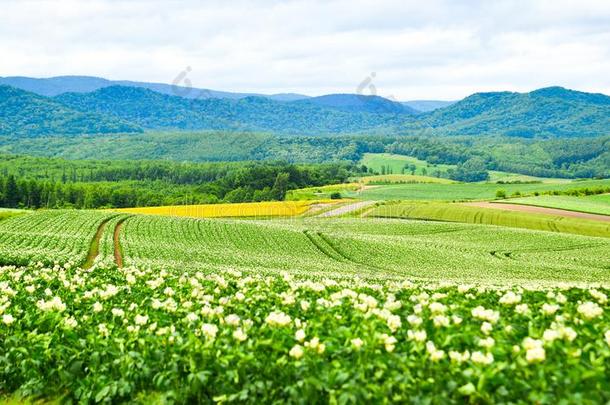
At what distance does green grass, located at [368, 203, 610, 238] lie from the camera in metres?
83.4

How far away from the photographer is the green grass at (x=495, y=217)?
83438mm

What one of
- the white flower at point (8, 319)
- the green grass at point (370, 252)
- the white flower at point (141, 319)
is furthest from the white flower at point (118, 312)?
the green grass at point (370, 252)

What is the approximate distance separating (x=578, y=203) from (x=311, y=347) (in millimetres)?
105836

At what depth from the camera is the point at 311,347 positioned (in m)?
10.3

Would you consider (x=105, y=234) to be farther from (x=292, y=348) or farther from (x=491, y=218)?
(x=491, y=218)

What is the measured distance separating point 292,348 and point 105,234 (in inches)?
1703

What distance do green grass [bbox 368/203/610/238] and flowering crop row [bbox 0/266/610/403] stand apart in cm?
7572

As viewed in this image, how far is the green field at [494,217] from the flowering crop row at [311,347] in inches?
2976

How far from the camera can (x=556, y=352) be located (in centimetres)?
927

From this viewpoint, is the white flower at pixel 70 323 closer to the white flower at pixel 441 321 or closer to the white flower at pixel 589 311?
the white flower at pixel 441 321

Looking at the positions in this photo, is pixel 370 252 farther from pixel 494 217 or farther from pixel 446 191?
pixel 446 191

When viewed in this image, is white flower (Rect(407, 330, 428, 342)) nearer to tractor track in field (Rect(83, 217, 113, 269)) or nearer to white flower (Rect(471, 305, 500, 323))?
white flower (Rect(471, 305, 500, 323))

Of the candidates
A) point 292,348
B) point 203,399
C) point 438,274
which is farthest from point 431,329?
point 438,274

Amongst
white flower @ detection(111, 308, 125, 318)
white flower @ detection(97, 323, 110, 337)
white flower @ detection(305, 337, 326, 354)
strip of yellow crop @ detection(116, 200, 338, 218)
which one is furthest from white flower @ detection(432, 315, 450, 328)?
strip of yellow crop @ detection(116, 200, 338, 218)
